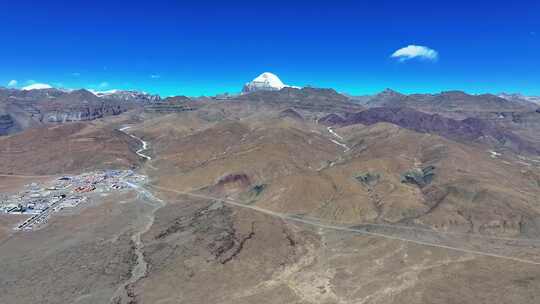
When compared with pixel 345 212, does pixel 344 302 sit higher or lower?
lower

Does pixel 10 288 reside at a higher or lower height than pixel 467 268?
lower

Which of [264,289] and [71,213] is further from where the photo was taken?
[71,213]

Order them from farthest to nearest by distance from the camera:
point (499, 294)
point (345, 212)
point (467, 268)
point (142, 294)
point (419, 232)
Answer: point (345, 212)
point (419, 232)
point (467, 268)
point (142, 294)
point (499, 294)

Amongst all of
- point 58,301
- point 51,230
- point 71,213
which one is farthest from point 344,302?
point 71,213

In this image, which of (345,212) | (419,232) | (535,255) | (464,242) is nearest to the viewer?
(535,255)

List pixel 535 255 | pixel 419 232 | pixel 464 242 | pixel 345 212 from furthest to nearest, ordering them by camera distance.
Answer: pixel 345 212, pixel 419 232, pixel 464 242, pixel 535 255

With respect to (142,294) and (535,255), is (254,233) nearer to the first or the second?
(142,294)

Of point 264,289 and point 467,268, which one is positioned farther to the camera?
point 467,268

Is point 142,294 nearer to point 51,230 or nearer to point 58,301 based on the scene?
point 58,301

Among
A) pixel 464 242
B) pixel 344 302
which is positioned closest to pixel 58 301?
pixel 344 302
